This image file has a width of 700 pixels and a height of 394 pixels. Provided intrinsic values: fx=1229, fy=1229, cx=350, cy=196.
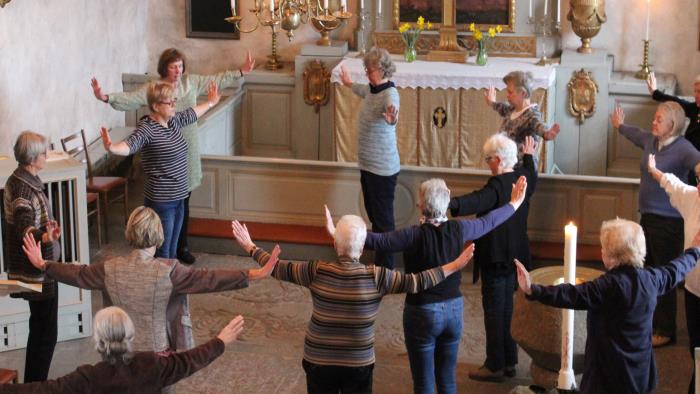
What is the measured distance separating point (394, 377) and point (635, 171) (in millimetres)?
5502

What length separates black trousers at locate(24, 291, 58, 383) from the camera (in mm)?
6652

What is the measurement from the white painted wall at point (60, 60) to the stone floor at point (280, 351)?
7.38 ft

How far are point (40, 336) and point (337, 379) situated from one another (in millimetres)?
1880

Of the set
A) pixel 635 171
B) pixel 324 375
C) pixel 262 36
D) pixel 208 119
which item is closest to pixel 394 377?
pixel 324 375

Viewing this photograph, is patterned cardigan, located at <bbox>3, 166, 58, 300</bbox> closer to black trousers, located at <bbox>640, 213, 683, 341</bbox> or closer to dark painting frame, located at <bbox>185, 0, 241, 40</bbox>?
black trousers, located at <bbox>640, 213, 683, 341</bbox>

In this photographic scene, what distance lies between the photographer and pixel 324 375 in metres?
5.69

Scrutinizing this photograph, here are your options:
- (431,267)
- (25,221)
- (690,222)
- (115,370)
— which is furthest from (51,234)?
(690,222)

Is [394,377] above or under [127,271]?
under

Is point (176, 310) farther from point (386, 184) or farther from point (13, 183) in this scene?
→ point (386, 184)

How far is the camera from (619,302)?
17.5 ft

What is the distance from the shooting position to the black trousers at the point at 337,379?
567 centimetres

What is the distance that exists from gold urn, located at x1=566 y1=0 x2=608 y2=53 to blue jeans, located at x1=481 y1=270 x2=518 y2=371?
17.9ft

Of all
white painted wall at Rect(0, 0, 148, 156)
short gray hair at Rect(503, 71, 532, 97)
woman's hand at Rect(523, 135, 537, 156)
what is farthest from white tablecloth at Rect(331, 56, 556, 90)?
woman's hand at Rect(523, 135, 537, 156)

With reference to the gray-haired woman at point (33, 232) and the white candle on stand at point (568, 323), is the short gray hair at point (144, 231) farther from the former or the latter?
the white candle on stand at point (568, 323)
